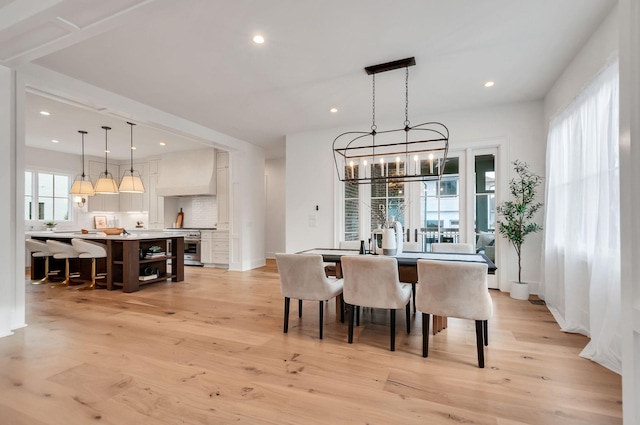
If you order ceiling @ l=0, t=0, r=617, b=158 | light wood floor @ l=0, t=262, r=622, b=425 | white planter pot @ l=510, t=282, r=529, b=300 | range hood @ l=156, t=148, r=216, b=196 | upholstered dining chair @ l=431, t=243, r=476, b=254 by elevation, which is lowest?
light wood floor @ l=0, t=262, r=622, b=425

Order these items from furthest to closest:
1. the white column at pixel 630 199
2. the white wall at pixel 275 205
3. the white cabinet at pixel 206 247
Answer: the white wall at pixel 275 205 → the white cabinet at pixel 206 247 → the white column at pixel 630 199

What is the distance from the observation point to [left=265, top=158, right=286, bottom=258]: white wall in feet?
27.6

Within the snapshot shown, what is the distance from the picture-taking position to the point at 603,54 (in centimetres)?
260

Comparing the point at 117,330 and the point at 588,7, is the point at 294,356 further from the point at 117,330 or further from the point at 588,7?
the point at 588,7

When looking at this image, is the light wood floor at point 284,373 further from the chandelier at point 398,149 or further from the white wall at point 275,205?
the white wall at point 275,205

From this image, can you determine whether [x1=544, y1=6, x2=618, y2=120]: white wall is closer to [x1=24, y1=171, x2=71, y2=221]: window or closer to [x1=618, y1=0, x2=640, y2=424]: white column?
[x1=618, y1=0, x2=640, y2=424]: white column

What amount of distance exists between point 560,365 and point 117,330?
13.3 ft

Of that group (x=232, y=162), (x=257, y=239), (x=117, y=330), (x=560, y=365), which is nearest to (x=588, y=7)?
(x=560, y=365)

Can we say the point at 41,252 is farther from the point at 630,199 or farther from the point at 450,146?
the point at 630,199

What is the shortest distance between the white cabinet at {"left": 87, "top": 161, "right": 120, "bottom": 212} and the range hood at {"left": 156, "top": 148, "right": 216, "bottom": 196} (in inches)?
76.0

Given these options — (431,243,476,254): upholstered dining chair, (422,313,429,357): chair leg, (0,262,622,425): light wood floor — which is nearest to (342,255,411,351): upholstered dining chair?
(422,313,429,357): chair leg

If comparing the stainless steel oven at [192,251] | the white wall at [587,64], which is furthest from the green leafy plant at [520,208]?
the stainless steel oven at [192,251]

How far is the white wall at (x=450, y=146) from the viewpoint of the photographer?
446cm

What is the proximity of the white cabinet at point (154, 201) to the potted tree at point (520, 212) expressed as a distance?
7.73 m
